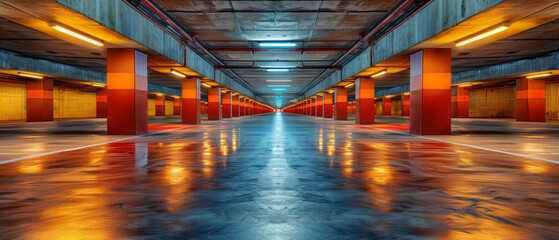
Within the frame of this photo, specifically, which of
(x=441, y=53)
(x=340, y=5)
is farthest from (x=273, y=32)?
(x=441, y=53)

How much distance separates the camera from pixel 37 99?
27.8 meters

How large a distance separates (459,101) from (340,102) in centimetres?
1799

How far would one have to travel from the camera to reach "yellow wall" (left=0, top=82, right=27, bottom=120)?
28.6 m

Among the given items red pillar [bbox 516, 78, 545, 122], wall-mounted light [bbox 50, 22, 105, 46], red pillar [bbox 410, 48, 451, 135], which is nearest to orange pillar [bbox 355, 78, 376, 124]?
red pillar [bbox 410, 48, 451, 135]

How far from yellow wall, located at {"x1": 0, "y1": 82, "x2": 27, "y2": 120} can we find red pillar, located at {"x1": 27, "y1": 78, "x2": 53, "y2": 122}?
11.6ft

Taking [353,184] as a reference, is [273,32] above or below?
above

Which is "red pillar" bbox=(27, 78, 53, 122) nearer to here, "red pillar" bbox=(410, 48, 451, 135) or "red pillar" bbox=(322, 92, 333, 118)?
"red pillar" bbox=(322, 92, 333, 118)

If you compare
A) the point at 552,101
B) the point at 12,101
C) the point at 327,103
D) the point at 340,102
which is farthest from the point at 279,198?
the point at 552,101

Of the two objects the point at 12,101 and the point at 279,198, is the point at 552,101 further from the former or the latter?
the point at 12,101

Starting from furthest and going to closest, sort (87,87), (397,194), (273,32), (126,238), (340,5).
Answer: (87,87) → (273,32) → (340,5) → (397,194) → (126,238)

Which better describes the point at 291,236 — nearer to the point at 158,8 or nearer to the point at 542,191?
the point at 542,191

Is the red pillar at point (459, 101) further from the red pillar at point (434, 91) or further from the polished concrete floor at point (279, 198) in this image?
the polished concrete floor at point (279, 198)

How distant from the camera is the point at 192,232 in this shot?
2.71m

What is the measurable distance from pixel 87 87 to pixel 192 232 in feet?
151
